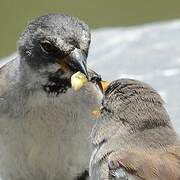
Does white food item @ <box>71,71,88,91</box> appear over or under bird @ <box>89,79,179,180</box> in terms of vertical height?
over

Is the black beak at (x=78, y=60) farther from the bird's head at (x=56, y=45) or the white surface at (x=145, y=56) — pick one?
the white surface at (x=145, y=56)

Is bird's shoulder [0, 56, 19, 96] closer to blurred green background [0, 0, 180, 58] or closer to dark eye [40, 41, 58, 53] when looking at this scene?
dark eye [40, 41, 58, 53]

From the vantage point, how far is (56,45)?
6781 millimetres

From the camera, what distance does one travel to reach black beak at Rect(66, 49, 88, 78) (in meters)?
6.68

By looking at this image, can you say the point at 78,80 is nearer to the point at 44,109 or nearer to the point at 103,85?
the point at 103,85

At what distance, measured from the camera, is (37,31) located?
6.95 metres

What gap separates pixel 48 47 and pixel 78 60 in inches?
9.2

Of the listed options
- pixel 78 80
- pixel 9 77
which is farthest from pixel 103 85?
pixel 9 77

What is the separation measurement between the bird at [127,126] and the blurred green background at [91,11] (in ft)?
25.0

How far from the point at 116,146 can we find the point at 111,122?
0.20 meters

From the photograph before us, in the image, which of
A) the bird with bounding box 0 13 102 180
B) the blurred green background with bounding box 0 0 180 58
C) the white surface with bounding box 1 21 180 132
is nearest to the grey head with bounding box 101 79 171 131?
the bird with bounding box 0 13 102 180

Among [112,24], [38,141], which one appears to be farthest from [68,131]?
[112,24]

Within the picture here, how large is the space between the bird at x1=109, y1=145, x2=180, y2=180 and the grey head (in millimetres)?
198

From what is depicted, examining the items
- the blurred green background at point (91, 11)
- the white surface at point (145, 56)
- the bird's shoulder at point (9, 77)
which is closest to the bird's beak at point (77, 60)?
the bird's shoulder at point (9, 77)
